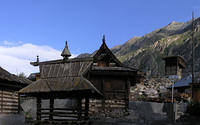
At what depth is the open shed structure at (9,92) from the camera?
75.3 feet

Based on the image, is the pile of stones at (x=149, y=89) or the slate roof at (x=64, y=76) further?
the pile of stones at (x=149, y=89)

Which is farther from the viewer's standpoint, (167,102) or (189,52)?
(189,52)

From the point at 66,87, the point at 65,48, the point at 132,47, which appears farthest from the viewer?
the point at 132,47

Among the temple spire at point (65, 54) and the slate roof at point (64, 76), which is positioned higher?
the temple spire at point (65, 54)

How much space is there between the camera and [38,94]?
59.7 ft

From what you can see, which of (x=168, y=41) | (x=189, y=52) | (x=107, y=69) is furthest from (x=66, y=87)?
(x=168, y=41)

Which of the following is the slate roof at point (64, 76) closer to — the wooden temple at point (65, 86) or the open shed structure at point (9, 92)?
the wooden temple at point (65, 86)

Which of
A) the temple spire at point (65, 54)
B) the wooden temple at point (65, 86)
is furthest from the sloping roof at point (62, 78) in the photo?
the temple spire at point (65, 54)

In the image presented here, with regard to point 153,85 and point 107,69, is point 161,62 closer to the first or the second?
point 153,85

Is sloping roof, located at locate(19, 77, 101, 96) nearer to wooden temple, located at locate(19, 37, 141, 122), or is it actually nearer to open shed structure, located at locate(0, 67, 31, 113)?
wooden temple, located at locate(19, 37, 141, 122)

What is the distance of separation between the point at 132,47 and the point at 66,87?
14402 centimetres

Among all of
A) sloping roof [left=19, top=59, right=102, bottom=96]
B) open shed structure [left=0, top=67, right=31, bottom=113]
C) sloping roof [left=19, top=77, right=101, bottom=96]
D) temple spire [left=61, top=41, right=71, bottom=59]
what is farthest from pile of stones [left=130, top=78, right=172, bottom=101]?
sloping roof [left=19, top=77, right=101, bottom=96]

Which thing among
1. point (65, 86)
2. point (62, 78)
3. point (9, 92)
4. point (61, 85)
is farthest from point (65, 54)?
point (9, 92)

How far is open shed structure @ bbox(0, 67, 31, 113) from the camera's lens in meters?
Answer: 23.0
